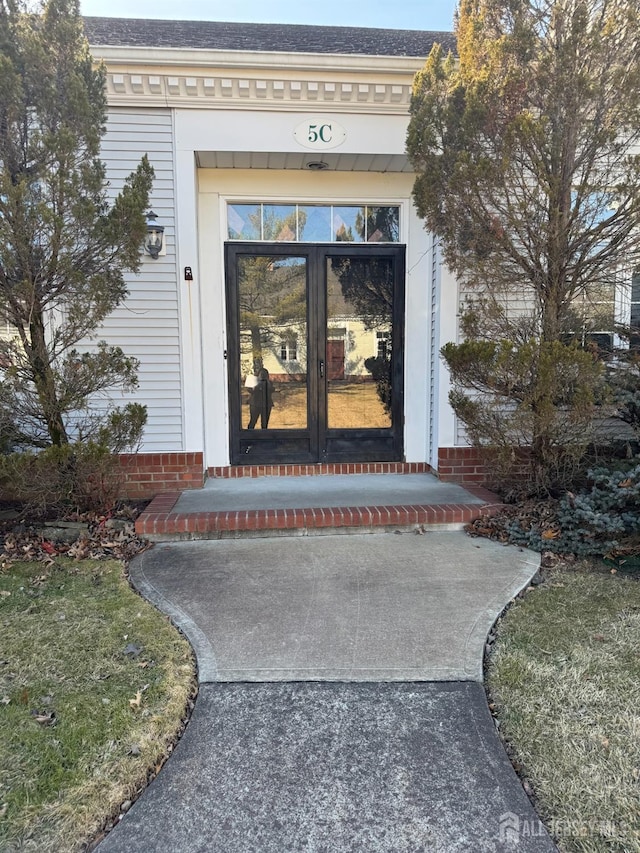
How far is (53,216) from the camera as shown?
3.32m

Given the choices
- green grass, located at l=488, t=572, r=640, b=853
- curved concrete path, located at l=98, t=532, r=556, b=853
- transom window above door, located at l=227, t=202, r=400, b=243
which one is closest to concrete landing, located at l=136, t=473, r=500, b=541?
curved concrete path, located at l=98, t=532, r=556, b=853

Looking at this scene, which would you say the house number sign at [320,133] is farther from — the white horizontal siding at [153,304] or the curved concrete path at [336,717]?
the curved concrete path at [336,717]

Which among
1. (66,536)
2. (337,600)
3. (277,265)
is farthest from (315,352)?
(337,600)

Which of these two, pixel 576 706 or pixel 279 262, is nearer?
pixel 576 706

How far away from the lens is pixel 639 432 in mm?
3857

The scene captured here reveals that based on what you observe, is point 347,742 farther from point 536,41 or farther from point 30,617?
point 536,41

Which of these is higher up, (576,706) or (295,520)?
(295,520)

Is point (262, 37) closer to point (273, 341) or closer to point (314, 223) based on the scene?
point (314, 223)

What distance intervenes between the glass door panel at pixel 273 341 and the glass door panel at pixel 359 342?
309mm

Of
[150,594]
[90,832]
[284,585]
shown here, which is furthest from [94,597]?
[90,832]

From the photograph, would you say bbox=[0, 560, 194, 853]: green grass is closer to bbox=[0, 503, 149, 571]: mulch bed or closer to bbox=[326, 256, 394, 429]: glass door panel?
bbox=[0, 503, 149, 571]: mulch bed

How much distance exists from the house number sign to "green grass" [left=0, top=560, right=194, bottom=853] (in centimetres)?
423

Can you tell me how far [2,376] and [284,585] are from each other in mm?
2718

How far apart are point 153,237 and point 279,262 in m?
1.29
